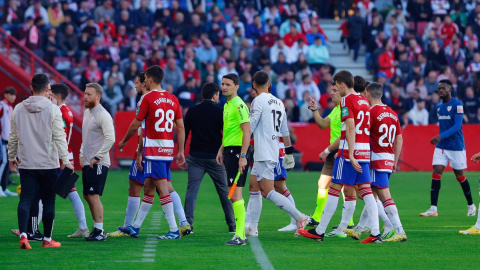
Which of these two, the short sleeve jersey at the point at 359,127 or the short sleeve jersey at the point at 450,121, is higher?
the short sleeve jersey at the point at 359,127

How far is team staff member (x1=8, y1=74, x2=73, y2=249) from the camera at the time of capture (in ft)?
32.8

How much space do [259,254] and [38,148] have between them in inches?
111

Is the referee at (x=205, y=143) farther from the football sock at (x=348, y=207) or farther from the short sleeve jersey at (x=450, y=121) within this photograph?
the short sleeve jersey at (x=450, y=121)

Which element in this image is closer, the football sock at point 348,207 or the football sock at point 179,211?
the football sock at point 348,207

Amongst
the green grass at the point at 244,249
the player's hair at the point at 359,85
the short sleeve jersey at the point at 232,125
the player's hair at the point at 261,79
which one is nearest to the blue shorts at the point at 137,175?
the green grass at the point at 244,249

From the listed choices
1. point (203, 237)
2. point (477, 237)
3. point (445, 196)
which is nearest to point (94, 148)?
point (203, 237)

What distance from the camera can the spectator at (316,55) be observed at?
30.2 meters

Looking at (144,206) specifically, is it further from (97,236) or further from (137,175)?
(97,236)

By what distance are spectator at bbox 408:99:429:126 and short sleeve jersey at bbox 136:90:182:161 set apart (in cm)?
1770

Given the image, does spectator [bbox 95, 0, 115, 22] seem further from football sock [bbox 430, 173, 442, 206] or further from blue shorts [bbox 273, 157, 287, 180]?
blue shorts [bbox 273, 157, 287, 180]

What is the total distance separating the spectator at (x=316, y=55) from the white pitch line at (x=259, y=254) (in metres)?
19.5

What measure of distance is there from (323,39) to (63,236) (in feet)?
68.0

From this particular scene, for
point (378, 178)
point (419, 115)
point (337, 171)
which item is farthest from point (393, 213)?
point (419, 115)

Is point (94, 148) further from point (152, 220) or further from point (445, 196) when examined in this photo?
point (445, 196)
